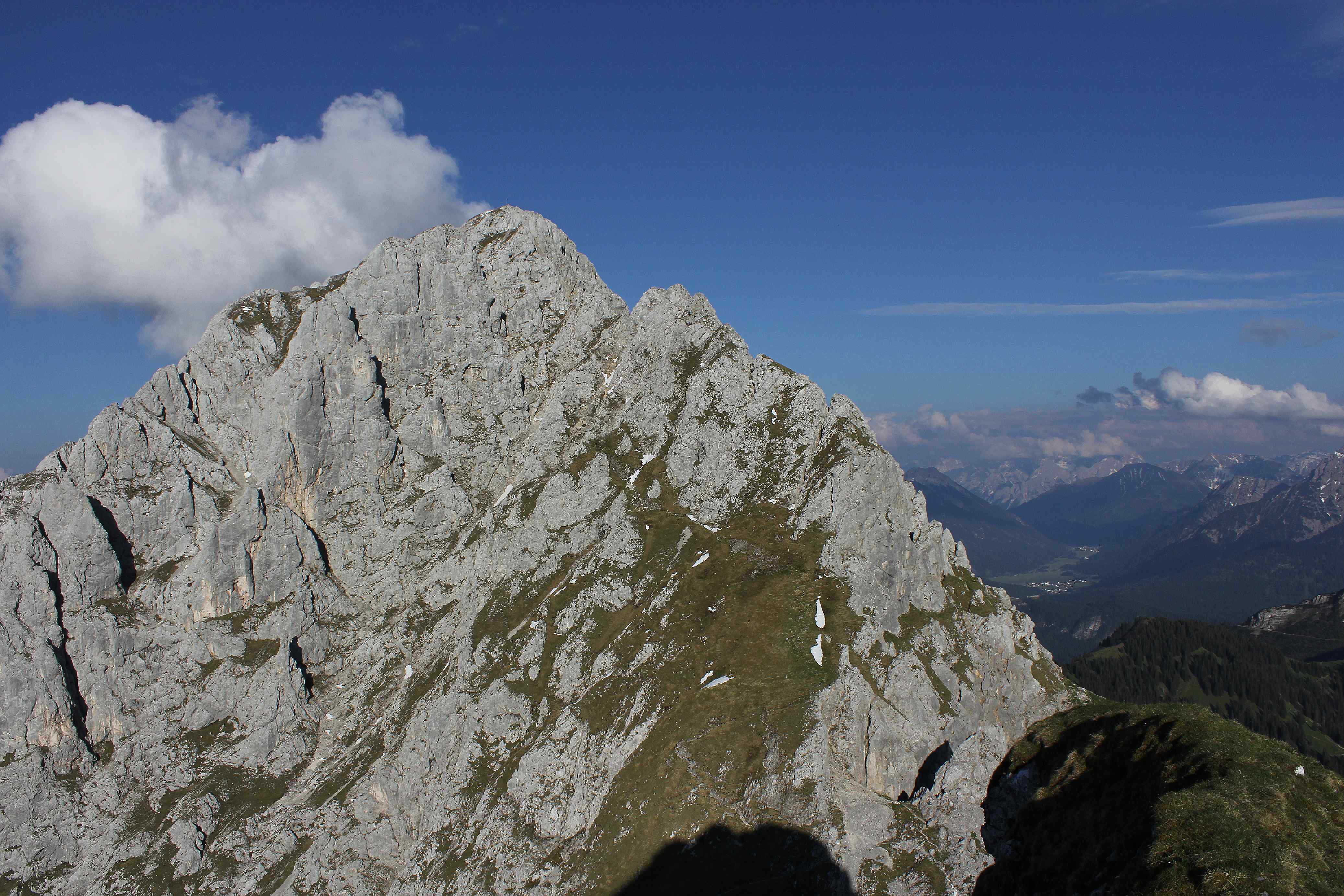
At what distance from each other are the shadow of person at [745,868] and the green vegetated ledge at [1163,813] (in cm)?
1794

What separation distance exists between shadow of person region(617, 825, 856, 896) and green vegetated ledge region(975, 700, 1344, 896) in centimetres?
1794

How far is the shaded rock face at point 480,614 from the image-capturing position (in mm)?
87312

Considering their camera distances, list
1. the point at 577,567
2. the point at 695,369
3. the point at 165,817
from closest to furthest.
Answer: the point at 165,817 → the point at 577,567 → the point at 695,369

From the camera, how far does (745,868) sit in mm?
71812

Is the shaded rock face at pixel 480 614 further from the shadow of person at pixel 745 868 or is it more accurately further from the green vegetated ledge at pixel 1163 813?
the green vegetated ledge at pixel 1163 813

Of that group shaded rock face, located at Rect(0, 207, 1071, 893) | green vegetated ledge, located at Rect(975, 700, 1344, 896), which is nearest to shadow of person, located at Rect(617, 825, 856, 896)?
shaded rock face, located at Rect(0, 207, 1071, 893)

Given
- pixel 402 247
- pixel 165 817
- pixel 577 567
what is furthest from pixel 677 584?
pixel 402 247

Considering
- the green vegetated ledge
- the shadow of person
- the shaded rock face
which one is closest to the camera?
the green vegetated ledge

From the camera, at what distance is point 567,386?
160125mm

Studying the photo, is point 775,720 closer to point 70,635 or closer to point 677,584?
point 677,584

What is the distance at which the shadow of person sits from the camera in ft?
229

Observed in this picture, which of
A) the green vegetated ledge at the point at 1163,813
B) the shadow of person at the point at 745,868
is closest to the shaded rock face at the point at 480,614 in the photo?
the shadow of person at the point at 745,868

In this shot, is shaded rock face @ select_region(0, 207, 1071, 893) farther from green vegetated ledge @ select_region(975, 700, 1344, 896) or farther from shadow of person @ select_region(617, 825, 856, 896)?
green vegetated ledge @ select_region(975, 700, 1344, 896)

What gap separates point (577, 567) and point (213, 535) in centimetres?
7624
